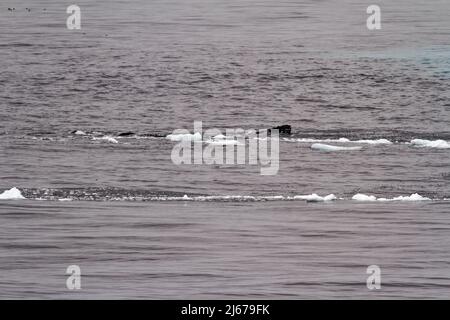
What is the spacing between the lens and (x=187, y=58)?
53.5m

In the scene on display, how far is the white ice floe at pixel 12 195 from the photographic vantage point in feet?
83.2

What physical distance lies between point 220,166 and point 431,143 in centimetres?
797

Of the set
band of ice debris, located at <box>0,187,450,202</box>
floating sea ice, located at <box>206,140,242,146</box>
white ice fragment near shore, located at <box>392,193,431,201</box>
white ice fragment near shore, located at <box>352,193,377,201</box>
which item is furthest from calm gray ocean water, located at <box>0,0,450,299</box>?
floating sea ice, located at <box>206,140,242,146</box>

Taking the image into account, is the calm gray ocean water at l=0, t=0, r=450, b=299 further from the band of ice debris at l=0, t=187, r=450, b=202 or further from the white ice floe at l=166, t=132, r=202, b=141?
the white ice floe at l=166, t=132, r=202, b=141

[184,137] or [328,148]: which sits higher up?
[184,137]

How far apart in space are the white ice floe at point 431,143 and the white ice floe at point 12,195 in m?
14.2

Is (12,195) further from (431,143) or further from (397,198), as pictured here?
(431,143)

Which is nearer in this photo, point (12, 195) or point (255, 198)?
point (12, 195)

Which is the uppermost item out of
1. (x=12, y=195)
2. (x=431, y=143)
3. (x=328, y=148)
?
(x=431, y=143)

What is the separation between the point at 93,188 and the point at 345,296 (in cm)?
1175

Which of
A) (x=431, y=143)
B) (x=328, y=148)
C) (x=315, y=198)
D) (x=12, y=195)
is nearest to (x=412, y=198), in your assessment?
(x=315, y=198)

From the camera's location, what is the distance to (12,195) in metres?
25.7

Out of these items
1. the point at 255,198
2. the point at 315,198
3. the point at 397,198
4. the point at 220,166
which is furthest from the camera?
the point at 220,166

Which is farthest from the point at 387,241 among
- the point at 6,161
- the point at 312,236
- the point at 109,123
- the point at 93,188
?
the point at 109,123
